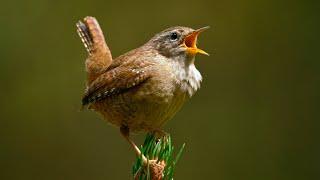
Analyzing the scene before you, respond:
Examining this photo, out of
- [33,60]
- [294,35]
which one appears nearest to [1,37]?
[33,60]

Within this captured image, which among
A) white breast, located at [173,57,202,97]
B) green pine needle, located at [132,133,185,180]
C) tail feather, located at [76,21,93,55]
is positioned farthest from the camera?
tail feather, located at [76,21,93,55]

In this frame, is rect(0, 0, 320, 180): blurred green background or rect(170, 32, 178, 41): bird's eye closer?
rect(170, 32, 178, 41): bird's eye

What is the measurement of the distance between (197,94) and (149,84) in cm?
254

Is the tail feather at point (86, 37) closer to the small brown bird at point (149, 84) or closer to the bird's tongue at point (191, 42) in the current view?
the small brown bird at point (149, 84)

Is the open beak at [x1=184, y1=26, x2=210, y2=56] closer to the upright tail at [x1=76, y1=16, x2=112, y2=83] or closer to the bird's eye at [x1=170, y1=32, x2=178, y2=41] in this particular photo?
the bird's eye at [x1=170, y1=32, x2=178, y2=41]

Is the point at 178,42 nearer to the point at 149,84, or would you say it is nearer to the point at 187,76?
the point at 187,76

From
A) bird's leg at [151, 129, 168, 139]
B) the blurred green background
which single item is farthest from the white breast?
the blurred green background

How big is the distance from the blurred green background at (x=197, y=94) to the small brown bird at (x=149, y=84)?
2.16 metres

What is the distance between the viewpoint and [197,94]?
6.51 meters

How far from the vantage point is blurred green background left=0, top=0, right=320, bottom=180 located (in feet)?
21.5

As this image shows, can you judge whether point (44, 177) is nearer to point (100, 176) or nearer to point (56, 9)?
point (100, 176)

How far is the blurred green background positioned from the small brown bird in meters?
2.16

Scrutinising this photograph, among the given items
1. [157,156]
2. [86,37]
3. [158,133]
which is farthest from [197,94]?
[157,156]

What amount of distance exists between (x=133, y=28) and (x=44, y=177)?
1522 millimetres
